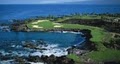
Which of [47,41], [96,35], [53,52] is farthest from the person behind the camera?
[47,41]

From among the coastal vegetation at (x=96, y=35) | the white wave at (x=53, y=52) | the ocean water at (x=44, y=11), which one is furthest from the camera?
the ocean water at (x=44, y=11)

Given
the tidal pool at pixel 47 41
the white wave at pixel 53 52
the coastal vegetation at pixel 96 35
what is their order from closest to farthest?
1. the coastal vegetation at pixel 96 35
2. the white wave at pixel 53 52
3. the tidal pool at pixel 47 41

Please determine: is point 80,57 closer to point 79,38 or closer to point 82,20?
point 79,38

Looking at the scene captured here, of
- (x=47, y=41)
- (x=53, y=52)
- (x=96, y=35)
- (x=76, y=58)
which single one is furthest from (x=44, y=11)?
(x=76, y=58)

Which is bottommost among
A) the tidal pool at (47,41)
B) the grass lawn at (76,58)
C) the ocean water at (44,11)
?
the ocean water at (44,11)

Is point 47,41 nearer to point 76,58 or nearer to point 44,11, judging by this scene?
point 76,58

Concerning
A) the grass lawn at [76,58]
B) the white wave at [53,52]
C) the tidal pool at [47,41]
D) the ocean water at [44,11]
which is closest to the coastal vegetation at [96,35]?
the grass lawn at [76,58]

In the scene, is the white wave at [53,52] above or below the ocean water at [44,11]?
above

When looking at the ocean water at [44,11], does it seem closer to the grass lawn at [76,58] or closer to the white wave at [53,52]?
the white wave at [53,52]

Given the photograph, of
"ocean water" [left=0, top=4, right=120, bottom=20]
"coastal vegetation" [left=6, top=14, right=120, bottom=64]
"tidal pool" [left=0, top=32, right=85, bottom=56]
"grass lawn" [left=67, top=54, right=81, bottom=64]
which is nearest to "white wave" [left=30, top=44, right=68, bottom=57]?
"tidal pool" [left=0, top=32, right=85, bottom=56]

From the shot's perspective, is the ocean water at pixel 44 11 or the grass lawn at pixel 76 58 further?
the ocean water at pixel 44 11

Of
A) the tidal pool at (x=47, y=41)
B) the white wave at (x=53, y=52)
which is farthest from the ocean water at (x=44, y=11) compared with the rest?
the white wave at (x=53, y=52)
